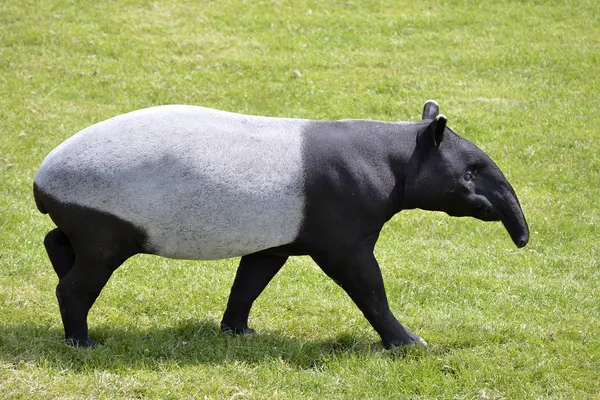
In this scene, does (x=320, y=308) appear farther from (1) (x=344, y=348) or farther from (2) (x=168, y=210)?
(2) (x=168, y=210)

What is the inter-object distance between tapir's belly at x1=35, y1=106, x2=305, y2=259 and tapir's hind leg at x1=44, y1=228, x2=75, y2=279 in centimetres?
56

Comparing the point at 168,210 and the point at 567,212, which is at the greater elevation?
the point at 168,210

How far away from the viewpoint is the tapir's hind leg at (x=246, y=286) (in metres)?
7.75

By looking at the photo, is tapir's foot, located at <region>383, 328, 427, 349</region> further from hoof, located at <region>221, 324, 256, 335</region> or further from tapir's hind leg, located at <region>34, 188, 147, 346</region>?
tapir's hind leg, located at <region>34, 188, 147, 346</region>

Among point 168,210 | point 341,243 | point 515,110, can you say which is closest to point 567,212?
point 515,110

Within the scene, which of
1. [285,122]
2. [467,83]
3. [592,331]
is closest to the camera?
[285,122]

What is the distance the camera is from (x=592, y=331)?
26.2ft

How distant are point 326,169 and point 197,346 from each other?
5.80 feet

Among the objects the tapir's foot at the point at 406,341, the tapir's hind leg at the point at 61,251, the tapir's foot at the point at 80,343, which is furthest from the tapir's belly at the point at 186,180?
the tapir's foot at the point at 406,341

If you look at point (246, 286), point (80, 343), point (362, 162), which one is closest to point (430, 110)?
point (362, 162)

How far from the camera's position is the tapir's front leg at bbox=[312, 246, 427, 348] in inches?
281

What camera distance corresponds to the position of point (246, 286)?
776cm

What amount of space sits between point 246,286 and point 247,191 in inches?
45.5

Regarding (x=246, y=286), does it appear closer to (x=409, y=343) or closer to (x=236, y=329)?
(x=236, y=329)
